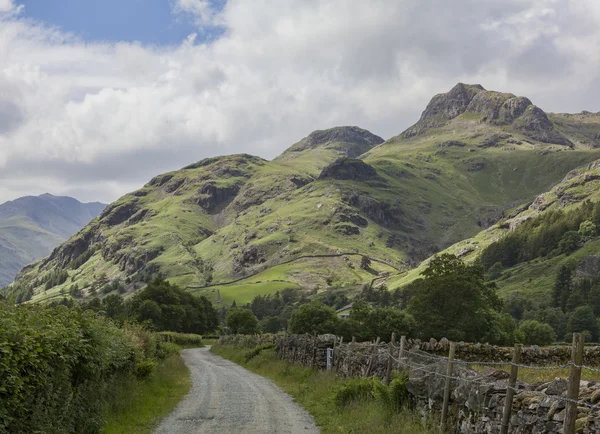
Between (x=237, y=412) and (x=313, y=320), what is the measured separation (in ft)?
187

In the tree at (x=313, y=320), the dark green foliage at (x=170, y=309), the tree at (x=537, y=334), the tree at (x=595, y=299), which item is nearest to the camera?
the tree at (x=313, y=320)

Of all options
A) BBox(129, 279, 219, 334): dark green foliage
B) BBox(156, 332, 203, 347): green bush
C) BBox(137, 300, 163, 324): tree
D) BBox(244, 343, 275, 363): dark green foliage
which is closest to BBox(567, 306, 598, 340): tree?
BBox(129, 279, 219, 334): dark green foliage

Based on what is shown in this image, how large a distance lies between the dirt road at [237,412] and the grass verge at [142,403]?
595 mm

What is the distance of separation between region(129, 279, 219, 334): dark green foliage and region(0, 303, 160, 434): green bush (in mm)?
97758

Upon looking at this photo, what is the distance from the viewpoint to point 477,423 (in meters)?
14.5

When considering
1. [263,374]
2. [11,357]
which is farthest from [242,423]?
[263,374]

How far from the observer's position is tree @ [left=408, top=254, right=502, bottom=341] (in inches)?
2781

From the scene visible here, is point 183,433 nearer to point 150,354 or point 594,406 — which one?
point 594,406

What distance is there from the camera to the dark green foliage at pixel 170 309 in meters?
121

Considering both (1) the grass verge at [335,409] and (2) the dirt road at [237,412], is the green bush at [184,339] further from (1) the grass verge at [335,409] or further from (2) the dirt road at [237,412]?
(2) the dirt road at [237,412]

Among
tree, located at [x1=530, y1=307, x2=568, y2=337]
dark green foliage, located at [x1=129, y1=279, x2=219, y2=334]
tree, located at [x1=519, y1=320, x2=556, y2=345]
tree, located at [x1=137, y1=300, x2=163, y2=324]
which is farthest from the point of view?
tree, located at [x1=530, y1=307, x2=568, y2=337]

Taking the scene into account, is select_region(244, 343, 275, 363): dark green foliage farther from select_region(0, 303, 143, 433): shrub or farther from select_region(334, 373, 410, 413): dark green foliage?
select_region(0, 303, 143, 433): shrub

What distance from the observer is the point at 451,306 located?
72625mm

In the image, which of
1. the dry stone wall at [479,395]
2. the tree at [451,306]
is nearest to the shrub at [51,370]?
the dry stone wall at [479,395]
